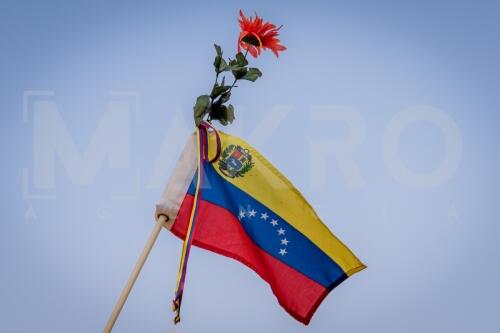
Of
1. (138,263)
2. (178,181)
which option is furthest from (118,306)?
(178,181)

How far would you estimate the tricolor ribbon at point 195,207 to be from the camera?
7113 mm

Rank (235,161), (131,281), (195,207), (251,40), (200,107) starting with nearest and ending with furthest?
(131,281) → (195,207) → (200,107) → (251,40) → (235,161)

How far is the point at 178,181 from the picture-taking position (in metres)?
8.20

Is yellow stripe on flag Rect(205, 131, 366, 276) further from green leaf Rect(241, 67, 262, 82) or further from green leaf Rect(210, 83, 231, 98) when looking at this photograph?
green leaf Rect(241, 67, 262, 82)

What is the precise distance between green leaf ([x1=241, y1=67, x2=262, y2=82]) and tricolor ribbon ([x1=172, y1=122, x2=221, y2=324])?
0.71 m

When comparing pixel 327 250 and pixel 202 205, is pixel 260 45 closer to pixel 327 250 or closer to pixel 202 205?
pixel 202 205

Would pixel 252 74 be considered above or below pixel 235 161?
above

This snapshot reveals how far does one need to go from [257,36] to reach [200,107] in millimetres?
1062

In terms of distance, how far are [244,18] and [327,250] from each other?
2.94 meters

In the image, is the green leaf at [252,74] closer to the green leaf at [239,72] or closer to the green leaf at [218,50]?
the green leaf at [239,72]

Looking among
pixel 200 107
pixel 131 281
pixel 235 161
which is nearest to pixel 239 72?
pixel 200 107

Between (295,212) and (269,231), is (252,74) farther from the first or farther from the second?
(269,231)

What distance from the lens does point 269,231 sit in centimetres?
870

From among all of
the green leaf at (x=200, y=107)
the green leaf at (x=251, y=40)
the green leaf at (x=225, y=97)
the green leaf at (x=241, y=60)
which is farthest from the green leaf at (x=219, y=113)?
A: the green leaf at (x=251, y=40)
